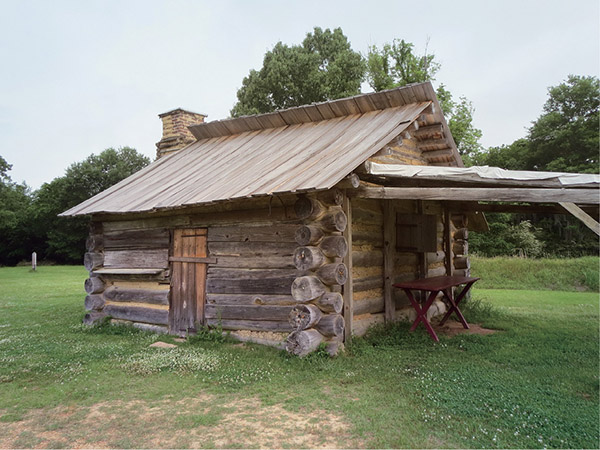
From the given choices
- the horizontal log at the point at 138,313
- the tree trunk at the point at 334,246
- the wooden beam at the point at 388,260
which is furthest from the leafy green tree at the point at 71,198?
the tree trunk at the point at 334,246

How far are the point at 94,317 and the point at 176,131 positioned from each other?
6252 millimetres

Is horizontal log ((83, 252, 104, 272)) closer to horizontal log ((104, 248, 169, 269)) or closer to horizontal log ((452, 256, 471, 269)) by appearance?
horizontal log ((104, 248, 169, 269))

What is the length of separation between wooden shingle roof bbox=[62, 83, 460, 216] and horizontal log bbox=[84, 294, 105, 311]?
6.52 ft

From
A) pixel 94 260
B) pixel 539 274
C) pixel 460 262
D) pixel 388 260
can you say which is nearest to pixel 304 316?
pixel 388 260

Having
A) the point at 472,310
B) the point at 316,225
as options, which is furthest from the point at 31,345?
the point at 472,310

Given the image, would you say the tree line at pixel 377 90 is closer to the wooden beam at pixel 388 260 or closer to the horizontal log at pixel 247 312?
the wooden beam at pixel 388 260

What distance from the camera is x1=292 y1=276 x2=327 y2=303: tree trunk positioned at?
6793 millimetres

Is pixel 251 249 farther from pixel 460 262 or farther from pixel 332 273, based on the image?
pixel 460 262

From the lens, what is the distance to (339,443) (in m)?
4.23

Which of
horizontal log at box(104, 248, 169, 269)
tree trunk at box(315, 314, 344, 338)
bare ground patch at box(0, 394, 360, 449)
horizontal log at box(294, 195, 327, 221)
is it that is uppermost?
horizontal log at box(294, 195, 327, 221)

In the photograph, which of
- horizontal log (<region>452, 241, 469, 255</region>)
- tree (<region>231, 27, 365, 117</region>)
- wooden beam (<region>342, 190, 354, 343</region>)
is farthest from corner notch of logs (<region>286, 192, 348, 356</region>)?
tree (<region>231, 27, 365, 117</region>)

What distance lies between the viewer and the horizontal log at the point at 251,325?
7.50 meters

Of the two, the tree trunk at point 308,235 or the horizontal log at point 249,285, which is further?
the horizontal log at point 249,285

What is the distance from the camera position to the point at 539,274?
18.3 m
